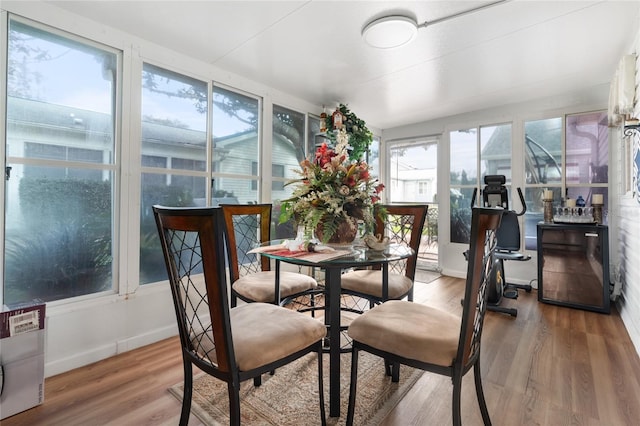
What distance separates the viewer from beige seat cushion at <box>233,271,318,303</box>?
6.62 feet

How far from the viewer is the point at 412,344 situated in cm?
125

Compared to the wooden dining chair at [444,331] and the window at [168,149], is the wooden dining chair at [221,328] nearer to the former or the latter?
the wooden dining chair at [444,331]

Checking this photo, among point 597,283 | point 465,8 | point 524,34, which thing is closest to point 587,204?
point 597,283

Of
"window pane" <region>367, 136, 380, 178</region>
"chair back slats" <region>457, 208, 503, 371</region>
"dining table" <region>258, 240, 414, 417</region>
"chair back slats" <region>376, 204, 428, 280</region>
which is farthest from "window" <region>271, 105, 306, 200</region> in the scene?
"chair back slats" <region>457, 208, 503, 371</region>

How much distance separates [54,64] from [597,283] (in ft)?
16.5

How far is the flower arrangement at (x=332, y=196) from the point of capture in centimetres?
173

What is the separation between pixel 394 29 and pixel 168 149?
79.7 inches

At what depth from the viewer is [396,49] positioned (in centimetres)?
254

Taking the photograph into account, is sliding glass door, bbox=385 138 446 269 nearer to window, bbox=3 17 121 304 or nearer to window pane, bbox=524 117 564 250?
window pane, bbox=524 117 564 250

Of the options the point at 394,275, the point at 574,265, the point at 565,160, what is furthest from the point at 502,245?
the point at 394,275

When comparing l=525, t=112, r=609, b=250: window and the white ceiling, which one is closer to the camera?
the white ceiling

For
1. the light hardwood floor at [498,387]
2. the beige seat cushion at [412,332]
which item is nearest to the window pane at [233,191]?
Answer: the light hardwood floor at [498,387]

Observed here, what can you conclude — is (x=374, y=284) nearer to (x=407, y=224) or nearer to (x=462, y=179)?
(x=407, y=224)

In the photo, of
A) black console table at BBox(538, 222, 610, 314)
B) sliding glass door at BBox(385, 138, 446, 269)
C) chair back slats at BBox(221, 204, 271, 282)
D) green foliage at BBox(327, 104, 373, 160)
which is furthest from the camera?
sliding glass door at BBox(385, 138, 446, 269)
